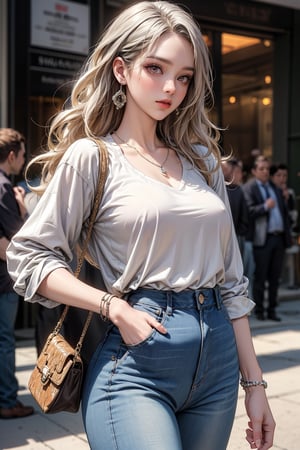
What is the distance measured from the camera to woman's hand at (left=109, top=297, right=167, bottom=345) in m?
1.68

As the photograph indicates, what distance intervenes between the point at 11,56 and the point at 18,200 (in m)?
3.16

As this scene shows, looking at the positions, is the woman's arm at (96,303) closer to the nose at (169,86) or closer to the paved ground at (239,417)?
the nose at (169,86)

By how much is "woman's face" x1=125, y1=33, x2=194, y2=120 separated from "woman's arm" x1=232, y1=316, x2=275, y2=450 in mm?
683

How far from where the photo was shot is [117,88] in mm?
1997

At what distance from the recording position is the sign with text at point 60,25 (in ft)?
24.2

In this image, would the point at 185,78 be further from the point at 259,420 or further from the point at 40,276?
the point at 259,420

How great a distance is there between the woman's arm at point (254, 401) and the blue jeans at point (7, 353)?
115 inches

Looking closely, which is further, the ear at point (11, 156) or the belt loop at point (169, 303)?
the ear at point (11, 156)

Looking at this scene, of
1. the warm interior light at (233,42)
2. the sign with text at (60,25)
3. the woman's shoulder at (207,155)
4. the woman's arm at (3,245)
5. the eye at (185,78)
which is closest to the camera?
the eye at (185,78)

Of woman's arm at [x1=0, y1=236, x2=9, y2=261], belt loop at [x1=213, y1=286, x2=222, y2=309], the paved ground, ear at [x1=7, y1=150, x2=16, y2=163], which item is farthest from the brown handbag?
ear at [x1=7, y1=150, x2=16, y2=163]

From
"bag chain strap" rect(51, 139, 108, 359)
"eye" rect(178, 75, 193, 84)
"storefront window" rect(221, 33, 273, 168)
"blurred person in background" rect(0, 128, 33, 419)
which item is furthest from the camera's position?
"storefront window" rect(221, 33, 273, 168)

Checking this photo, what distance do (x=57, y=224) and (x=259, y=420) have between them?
2.69ft

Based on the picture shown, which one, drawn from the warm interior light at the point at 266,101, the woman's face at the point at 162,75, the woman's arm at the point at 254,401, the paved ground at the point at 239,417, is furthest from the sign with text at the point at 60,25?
the woman's arm at the point at 254,401

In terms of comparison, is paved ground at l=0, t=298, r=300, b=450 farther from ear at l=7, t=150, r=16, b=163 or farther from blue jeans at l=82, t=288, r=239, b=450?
blue jeans at l=82, t=288, r=239, b=450
